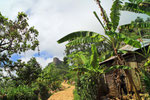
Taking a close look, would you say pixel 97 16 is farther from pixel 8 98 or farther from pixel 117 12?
pixel 8 98

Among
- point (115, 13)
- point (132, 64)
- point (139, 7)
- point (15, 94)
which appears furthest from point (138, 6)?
point (15, 94)

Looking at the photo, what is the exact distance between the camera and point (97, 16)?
5.48m

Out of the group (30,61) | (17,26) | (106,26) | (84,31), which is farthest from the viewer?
(30,61)

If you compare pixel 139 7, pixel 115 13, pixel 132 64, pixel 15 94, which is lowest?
pixel 15 94

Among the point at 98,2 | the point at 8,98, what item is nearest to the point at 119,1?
the point at 98,2

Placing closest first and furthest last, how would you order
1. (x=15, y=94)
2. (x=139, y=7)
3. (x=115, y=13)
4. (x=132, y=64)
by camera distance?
(x=115, y=13), (x=139, y=7), (x=15, y=94), (x=132, y=64)

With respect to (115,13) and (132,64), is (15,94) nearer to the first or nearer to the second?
(115,13)

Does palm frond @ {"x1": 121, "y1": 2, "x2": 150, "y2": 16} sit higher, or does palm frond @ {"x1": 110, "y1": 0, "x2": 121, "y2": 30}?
palm frond @ {"x1": 121, "y1": 2, "x2": 150, "y2": 16}

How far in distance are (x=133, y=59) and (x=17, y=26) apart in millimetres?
10883

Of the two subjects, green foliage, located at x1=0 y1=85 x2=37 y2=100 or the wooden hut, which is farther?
the wooden hut

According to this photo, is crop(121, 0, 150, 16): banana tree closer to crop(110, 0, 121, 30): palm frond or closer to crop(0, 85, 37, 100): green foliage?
crop(110, 0, 121, 30): palm frond

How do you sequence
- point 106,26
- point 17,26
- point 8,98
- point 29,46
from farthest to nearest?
point 29,46 < point 17,26 < point 8,98 < point 106,26

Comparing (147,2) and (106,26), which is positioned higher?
(147,2)

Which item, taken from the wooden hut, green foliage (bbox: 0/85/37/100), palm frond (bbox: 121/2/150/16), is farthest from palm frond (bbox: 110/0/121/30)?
green foliage (bbox: 0/85/37/100)
